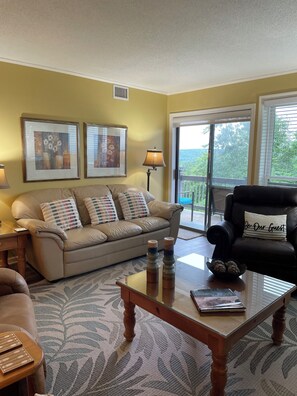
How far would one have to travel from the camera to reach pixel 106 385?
1711 mm

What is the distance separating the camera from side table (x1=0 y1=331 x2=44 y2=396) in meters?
0.99

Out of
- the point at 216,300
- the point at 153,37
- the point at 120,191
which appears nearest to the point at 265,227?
the point at 216,300

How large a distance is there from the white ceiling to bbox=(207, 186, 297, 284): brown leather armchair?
61.1 inches

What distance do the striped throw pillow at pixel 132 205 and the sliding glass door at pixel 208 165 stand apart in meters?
1.25


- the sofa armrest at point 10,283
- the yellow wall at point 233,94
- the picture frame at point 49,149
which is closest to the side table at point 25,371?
the sofa armrest at point 10,283

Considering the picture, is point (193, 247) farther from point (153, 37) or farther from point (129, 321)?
point (153, 37)

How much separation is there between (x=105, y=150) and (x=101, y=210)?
104cm

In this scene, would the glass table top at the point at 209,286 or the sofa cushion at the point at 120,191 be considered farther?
the sofa cushion at the point at 120,191

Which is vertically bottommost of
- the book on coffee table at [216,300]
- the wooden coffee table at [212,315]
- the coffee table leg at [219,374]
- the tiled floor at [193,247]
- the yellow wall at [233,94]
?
the tiled floor at [193,247]

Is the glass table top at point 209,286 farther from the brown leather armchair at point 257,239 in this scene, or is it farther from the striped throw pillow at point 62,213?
the striped throw pillow at point 62,213

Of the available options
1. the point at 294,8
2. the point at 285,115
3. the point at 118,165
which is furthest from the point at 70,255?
the point at 285,115

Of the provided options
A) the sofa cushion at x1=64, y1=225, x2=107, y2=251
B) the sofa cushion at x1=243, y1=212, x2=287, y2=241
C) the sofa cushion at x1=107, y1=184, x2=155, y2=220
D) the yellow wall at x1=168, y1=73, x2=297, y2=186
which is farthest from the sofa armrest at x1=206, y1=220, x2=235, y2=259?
the sofa cushion at x1=107, y1=184, x2=155, y2=220

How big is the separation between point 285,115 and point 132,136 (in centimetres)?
226

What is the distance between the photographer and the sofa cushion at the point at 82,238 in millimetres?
3035
